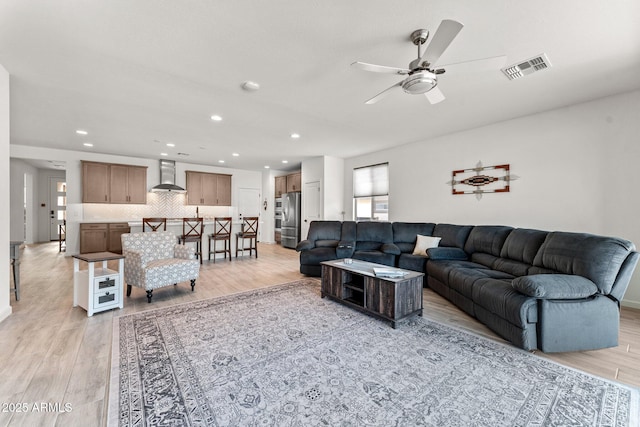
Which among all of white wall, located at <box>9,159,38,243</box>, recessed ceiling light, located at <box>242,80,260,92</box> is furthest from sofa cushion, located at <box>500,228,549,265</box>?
white wall, located at <box>9,159,38,243</box>

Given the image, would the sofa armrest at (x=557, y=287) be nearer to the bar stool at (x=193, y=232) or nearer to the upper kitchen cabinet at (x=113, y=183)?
the bar stool at (x=193, y=232)

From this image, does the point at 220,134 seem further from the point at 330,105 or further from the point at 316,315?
the point at 316,315

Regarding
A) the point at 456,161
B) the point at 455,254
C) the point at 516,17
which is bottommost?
the point at 455,254

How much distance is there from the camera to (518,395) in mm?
1620

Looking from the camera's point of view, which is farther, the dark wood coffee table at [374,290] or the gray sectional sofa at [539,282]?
the dark wood coffee table at [374,290]

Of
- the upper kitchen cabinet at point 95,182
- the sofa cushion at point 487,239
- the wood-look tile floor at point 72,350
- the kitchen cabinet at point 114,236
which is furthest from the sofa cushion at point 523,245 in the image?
the upper kitchen cabinet at point 95,182

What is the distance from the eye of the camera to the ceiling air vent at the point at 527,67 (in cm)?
240

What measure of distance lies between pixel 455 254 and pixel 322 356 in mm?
2844

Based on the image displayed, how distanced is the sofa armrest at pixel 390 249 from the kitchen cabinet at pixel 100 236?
643 cm

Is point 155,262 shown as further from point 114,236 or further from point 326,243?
point 114,236

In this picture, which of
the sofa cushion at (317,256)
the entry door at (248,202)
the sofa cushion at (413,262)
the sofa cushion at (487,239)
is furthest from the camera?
the entry door at (248,202)

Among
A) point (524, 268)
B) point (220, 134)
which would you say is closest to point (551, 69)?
point (524, 268)

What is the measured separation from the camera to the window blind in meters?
6.06

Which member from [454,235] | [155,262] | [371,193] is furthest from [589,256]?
[155,262]
